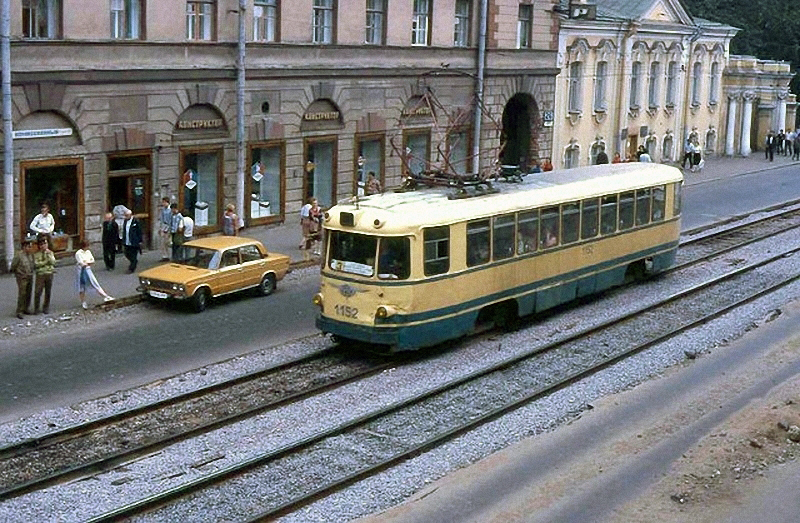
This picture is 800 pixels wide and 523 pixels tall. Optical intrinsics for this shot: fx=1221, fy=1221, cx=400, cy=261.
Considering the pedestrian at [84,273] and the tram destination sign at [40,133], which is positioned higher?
the tram destination sign at [40,133]

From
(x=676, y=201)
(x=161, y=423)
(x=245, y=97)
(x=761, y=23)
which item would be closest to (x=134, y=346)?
(x=161, y=423)

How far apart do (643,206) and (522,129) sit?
19.3m

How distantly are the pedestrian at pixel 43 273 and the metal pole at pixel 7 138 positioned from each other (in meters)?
3.36

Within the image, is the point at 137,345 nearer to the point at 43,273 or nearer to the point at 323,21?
the point at 43,273

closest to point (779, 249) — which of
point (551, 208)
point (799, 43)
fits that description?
point (551, 208)

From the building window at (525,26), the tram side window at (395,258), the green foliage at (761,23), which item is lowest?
the tram side window at (395,258)

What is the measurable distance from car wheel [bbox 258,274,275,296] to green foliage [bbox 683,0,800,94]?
53.8 m

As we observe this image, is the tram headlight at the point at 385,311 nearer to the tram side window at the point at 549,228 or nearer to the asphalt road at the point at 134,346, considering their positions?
the asphalt road at the point at 134,346

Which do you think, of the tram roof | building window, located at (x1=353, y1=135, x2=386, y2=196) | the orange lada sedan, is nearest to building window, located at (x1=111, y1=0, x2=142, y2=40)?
the orange lada sedan

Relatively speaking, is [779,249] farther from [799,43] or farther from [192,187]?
[799,43]

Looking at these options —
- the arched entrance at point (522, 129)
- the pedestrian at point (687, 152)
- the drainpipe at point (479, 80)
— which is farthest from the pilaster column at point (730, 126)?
the drainpipe at point (479, 80)

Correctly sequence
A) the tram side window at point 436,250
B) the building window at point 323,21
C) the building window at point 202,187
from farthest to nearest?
1. the building window at point 323,21
2. the building window at point 202,187
3. the tram side window at point 436,250

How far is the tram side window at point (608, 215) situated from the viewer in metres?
23.5

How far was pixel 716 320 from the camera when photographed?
22.7 m
